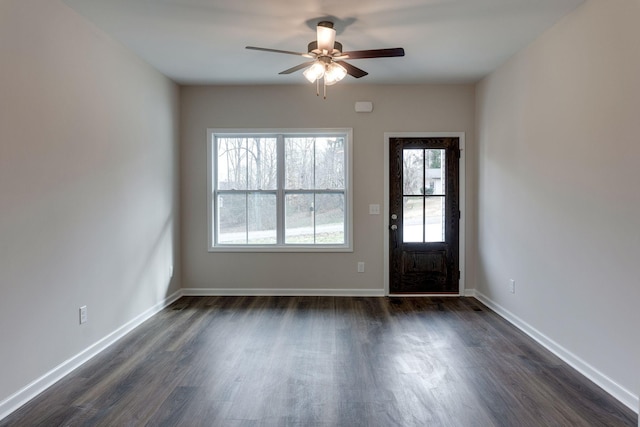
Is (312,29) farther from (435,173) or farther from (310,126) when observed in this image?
(435,173)

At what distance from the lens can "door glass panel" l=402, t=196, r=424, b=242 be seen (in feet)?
15.3

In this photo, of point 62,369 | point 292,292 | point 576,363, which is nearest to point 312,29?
point 292,292

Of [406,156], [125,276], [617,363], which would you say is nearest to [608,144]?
[617,363]

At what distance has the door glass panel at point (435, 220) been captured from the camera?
4.66m

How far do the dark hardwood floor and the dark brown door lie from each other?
35.8 inches

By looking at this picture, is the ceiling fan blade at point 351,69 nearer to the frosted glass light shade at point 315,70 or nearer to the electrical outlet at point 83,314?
the frosted glass light shade at point 315,70

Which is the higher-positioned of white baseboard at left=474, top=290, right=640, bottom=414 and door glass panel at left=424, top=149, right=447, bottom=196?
door glass panel at left=424, top=149, right=447, bottom=196

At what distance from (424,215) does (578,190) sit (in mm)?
2061

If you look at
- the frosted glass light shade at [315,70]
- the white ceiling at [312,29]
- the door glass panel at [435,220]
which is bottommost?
the door glass panel at [435,220]

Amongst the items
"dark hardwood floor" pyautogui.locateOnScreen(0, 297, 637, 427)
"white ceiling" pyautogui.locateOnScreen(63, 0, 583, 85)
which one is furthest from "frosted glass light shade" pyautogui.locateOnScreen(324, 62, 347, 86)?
"dark hardwood floor" pyautogui.locateOnScreen(0, 297, 637, 427)

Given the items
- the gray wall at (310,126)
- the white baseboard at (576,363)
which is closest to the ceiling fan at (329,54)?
the gray wall at (310,126)

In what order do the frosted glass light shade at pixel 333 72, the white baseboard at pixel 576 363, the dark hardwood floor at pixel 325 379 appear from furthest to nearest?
1. the frosted glass light shade at pixel 333 72
2. the white baseboard at pixel 576 363
3. the dark hardwood floor at pixel 325 379

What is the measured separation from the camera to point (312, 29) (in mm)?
3076

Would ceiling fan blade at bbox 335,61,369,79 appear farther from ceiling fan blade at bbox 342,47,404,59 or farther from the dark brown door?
the dark brown door
